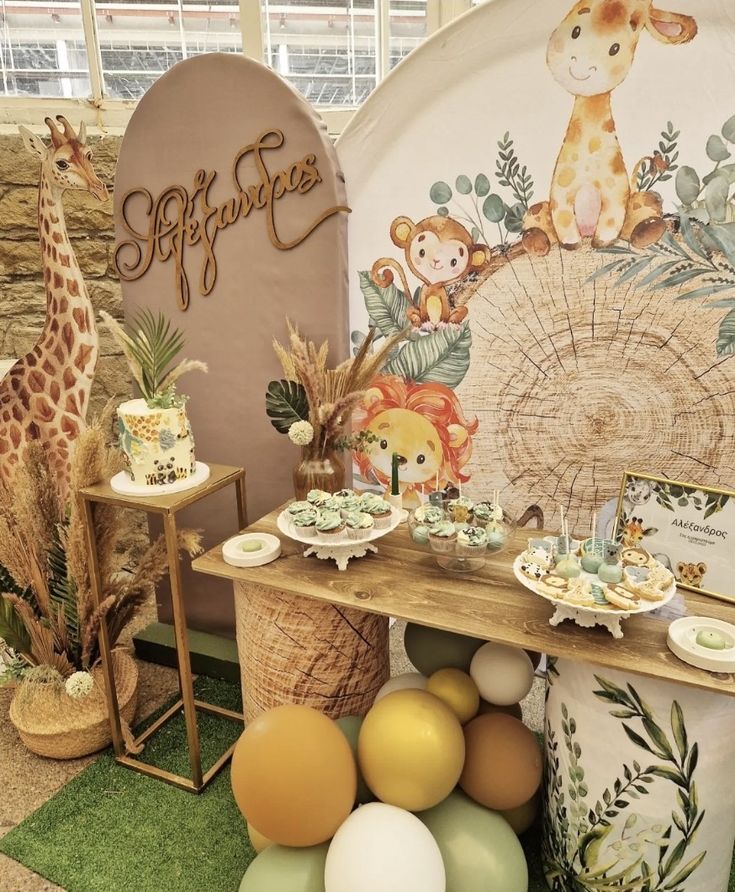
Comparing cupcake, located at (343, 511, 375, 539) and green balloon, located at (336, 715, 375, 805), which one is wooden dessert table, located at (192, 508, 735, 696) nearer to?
cupcake, located at (343, 511, 375, 539)

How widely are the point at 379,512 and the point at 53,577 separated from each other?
127cm

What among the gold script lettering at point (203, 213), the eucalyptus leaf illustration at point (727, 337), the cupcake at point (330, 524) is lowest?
the cupcake at point (330, 524)

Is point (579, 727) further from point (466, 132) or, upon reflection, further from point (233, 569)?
point (466, 132)

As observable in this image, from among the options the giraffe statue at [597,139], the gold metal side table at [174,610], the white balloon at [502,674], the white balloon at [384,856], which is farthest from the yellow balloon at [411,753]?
the giraffe statue at [597,139]

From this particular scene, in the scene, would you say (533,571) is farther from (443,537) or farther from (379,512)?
(379,512)

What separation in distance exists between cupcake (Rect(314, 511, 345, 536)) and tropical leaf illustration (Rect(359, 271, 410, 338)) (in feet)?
2.36

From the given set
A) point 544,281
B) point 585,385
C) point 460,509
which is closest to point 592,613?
point 460,509

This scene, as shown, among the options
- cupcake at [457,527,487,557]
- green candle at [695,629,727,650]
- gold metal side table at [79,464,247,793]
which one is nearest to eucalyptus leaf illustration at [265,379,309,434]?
gold metal side table at [79,464,247,793]

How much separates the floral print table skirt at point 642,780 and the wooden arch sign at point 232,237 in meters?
1.32

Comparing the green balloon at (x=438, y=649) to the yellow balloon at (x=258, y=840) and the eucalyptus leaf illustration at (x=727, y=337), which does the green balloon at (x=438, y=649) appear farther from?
the eucalyptus leaf illustration at (x=727, y=337)

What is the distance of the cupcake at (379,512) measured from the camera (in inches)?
73.5

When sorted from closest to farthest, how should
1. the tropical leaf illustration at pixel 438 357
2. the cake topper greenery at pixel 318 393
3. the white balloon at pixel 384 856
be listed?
the white balloon at pixel 384 856
the cake topper greenery at pixel 318 393
the tropical leaf illustration at pixel 438 357

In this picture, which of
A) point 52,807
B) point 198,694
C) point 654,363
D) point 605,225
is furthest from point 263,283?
point 52,807

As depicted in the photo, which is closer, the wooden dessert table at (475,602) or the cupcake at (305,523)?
the wooden dessert table at (475,602)
